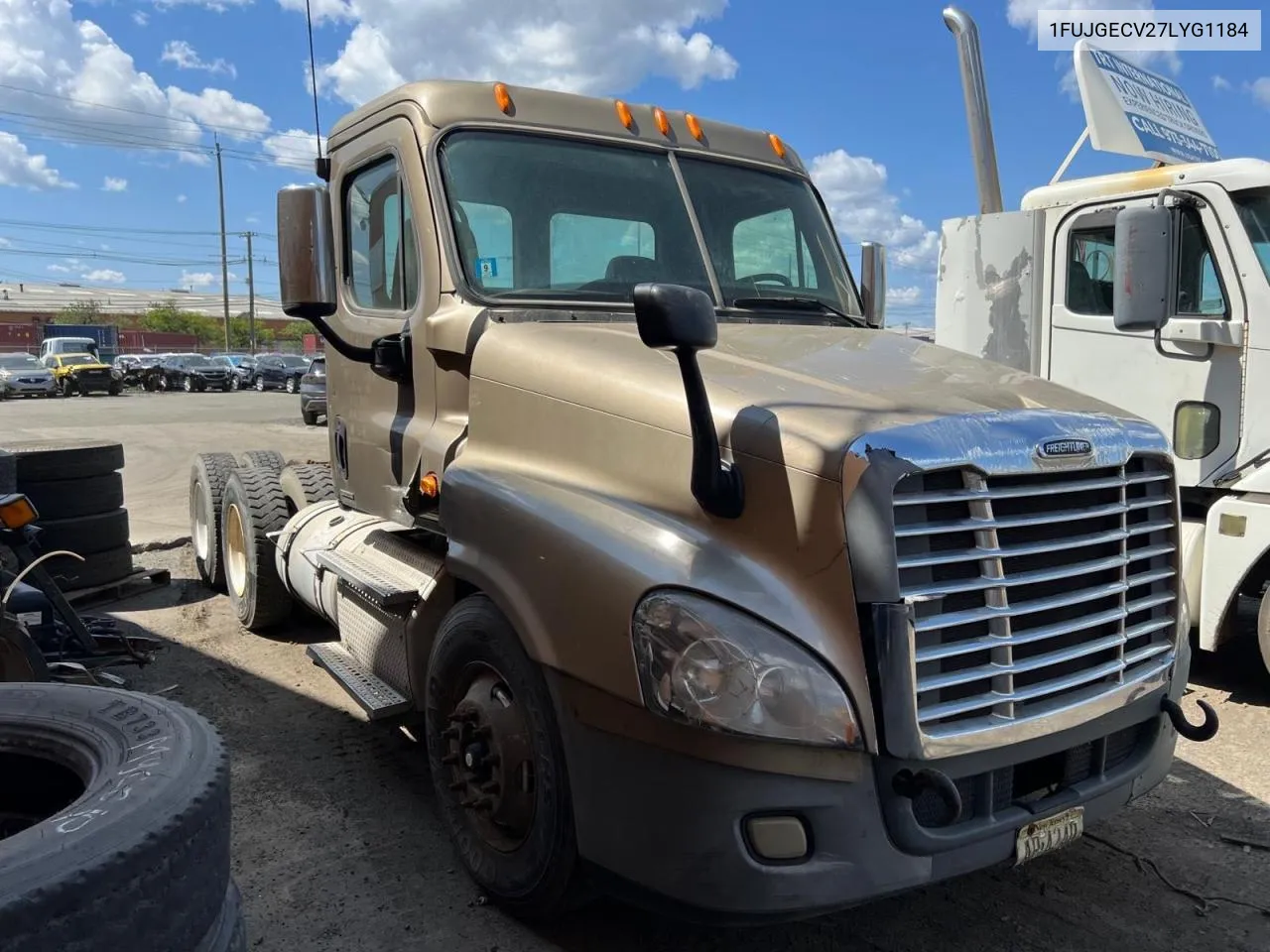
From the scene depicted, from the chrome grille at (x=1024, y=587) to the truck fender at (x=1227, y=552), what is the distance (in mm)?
2601

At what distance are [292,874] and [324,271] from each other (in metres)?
2.19

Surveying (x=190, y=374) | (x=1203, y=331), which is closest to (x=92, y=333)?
(x=190, y=374)

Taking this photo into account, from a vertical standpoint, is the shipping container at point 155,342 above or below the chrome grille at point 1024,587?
above

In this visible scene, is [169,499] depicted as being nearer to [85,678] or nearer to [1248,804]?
[85,678]

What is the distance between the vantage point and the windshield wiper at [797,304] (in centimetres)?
377

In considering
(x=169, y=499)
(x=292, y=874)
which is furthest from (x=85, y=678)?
(x=169, y=499)

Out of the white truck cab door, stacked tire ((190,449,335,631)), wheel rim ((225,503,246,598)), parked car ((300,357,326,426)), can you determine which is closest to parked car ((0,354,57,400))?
parked car ((300,357,326,426))

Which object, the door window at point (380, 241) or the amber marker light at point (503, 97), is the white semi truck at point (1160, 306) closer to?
the amber marker light at point (503, 97)

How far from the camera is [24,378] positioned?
3534 cm

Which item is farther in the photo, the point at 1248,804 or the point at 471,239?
the point at 1248,804

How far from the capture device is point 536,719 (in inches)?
106

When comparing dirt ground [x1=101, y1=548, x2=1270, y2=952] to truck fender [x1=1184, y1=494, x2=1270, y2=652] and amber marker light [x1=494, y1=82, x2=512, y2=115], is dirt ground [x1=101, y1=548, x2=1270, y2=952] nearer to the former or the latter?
truck fender [x1=1184, y1=494, x2=1270, y2=652]

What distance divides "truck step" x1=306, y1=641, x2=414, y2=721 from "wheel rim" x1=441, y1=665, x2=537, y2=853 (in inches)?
20.8

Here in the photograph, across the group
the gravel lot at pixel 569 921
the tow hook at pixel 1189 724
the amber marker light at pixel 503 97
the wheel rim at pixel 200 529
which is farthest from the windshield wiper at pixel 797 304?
the wheel rim at pixel 200 529
